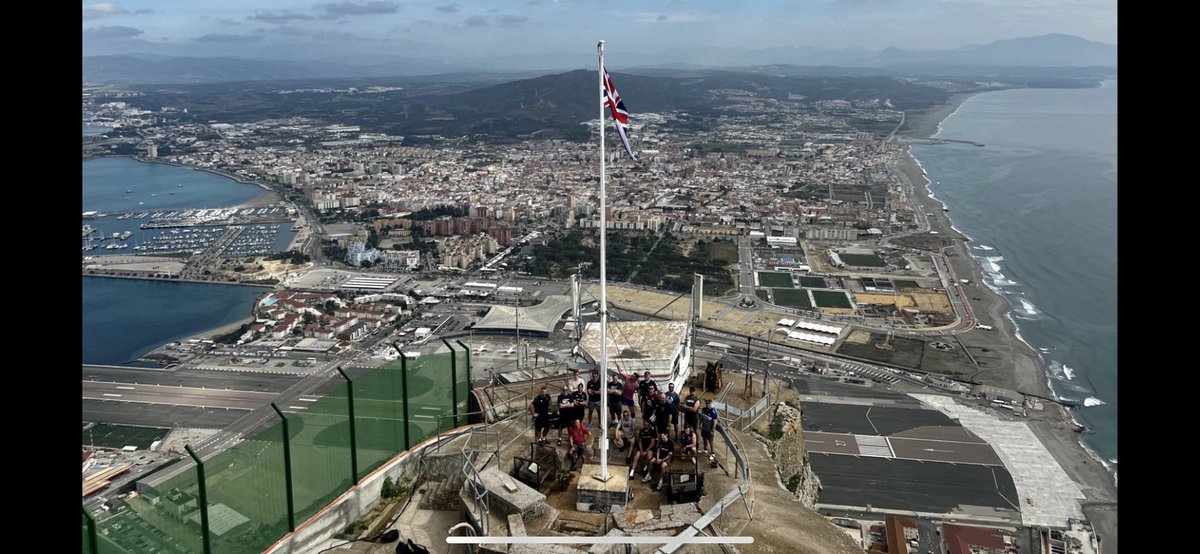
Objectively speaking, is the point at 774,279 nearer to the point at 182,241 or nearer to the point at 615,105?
the point at 615,105

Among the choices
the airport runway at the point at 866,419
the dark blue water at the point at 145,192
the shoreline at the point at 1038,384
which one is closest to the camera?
the shoreline at the point at 1038,384

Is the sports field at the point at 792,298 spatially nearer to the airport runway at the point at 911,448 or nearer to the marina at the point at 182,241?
the airport runway at the point at 911,448

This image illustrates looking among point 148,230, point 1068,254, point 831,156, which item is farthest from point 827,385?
point 831,156

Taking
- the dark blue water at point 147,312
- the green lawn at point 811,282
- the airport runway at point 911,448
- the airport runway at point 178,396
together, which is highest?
the green lawn at point 811,282

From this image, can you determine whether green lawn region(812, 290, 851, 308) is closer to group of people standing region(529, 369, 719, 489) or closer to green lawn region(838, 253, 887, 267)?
green lawn region(838, 253, 887, 267)

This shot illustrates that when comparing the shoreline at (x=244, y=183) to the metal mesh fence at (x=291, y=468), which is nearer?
the metal mesh fence at (x=291, y=468)

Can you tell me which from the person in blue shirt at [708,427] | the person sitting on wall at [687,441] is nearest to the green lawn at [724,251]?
the person in blue shirt at [708,427]
